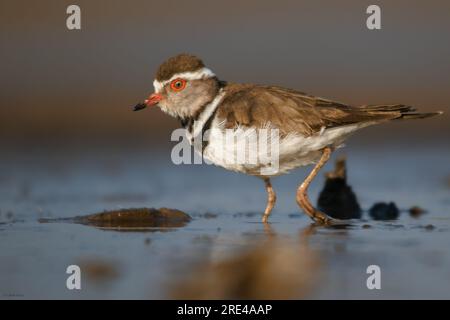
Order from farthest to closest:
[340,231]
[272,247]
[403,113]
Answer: [403,113], [340,231], [272,247]

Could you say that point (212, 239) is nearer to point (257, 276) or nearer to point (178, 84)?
point (257, 276)

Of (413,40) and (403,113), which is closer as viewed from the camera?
(403,113)

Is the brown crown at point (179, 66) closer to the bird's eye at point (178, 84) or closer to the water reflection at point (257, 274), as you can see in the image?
the bird's eye at point (178, 84)

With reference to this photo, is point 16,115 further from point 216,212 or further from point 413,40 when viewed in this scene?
point 413,40

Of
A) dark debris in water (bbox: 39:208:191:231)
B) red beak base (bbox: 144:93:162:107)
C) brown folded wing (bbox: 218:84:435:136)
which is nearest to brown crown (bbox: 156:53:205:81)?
red beak base (bbox: 144:93:162:107)

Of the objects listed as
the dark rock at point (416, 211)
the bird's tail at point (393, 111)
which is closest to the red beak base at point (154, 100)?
the bird's tail at point (393, 111)
